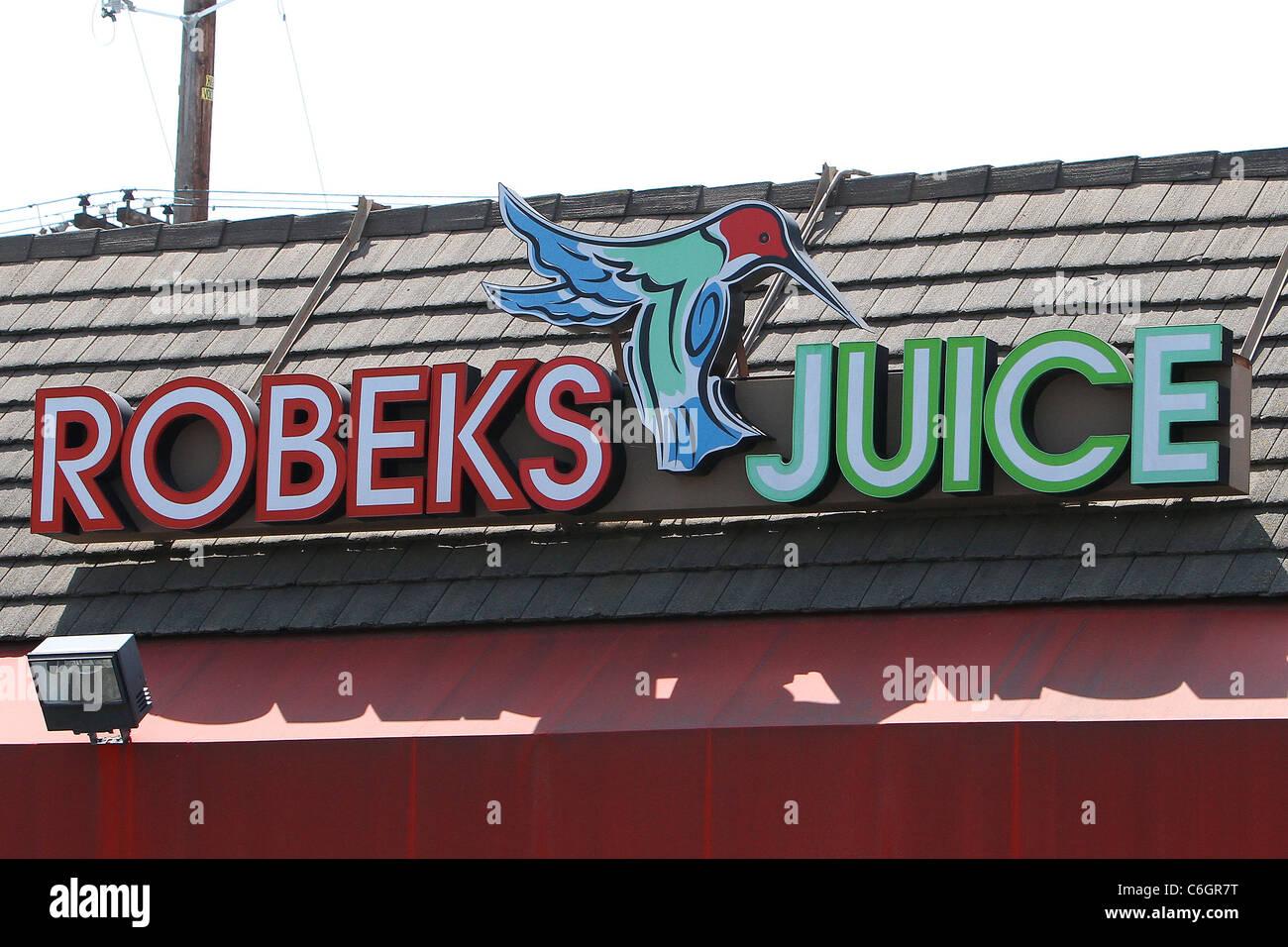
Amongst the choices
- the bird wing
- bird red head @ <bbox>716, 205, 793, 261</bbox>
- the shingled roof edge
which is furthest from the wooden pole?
bird red head @ <bbox>716, 205, 793, 261</bbox>

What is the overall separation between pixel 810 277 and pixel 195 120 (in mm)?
8243

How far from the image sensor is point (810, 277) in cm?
1195

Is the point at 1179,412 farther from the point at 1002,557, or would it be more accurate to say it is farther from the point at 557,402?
the point at 557,402

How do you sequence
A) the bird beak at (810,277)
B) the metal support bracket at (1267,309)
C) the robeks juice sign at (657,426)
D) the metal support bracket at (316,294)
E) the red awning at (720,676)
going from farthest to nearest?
1. the metal support bracket at (316,294)
2. the bird beak at (810,277)
3. the metal support bracket at (1267,309)
4. the robeks juice sign at (657,426)
5. the red awning at (720,676)

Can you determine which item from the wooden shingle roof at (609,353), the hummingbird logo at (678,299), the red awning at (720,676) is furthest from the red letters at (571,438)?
the red awning at (720,676)

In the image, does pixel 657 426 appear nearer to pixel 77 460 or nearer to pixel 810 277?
pixel 810 277

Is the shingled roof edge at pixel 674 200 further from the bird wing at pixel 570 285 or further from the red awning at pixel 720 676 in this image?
the red awning at pixel 720 676

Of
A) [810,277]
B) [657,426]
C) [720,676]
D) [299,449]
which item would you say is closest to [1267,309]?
[810,277]

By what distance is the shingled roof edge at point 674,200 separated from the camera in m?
12.7

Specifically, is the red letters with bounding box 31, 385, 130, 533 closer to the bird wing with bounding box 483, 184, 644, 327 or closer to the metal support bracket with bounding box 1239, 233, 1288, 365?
the bird wing with bounding box 483, 184, 644, 327

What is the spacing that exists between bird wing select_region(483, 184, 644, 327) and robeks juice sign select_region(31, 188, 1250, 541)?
0.01 meters

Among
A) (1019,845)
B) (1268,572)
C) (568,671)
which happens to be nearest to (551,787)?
(568,671)

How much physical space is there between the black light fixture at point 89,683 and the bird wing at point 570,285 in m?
3.20
